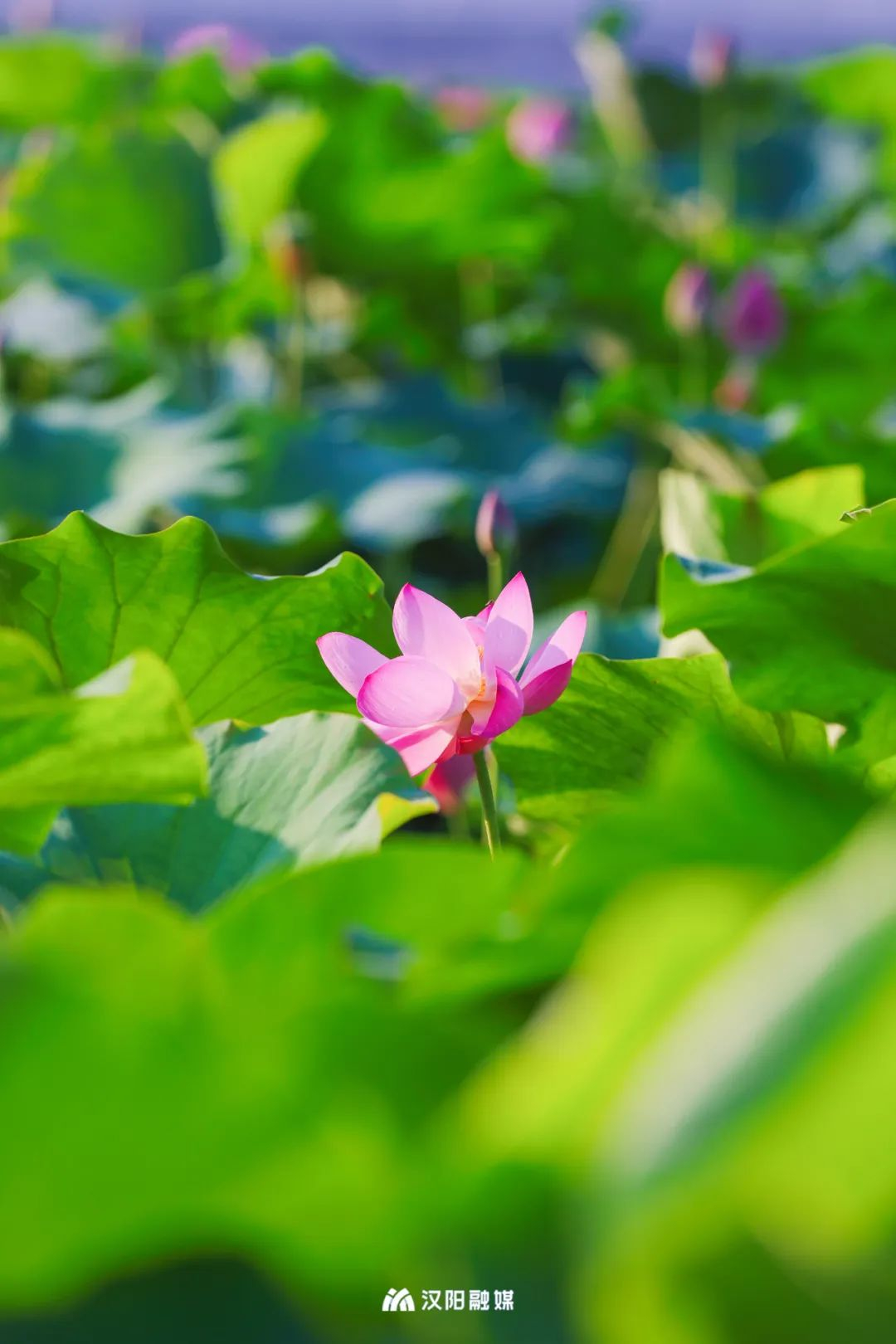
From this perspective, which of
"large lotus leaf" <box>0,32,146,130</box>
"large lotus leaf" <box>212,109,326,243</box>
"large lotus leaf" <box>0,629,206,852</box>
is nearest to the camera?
"large lotus leaf" <box>0,629,206,852</box>

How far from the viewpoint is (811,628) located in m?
0.48

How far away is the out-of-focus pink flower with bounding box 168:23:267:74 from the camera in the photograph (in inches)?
76.1

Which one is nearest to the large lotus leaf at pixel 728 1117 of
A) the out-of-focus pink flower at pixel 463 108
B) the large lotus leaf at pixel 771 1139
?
the large lotus leaf at pixel 771 1139

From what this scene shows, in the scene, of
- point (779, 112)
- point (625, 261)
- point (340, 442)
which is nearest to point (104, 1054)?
point (340, 442)

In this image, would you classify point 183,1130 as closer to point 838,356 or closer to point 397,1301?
point 397,1301

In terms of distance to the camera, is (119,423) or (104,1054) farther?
(119,423)

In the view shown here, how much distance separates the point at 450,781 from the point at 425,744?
10 cm

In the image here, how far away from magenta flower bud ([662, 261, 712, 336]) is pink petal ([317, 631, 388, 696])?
1.14m

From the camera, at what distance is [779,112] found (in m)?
2.25

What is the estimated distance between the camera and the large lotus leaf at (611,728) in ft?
1.60

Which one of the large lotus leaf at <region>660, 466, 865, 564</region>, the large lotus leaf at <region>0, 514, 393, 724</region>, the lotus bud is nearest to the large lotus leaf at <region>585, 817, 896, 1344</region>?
the large lotus leaf at <region>0, 514, 393, 724</region>

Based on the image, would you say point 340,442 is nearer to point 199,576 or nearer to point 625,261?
point 625,261

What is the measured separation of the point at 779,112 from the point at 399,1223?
91.7 inches

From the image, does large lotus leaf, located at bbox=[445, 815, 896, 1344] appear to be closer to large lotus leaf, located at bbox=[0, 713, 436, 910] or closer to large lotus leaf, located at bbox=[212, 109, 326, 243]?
large lotus leaf, located at bbox=[0, 713, 436, 910]
